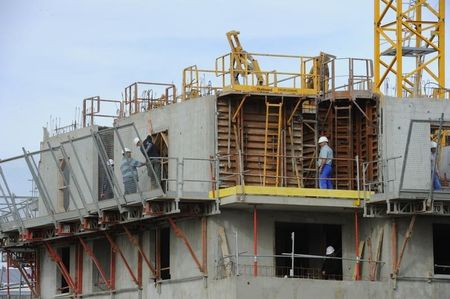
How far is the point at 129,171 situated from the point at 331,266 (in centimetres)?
863

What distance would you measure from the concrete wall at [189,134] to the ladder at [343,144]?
16.5 feet

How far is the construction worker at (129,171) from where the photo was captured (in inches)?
2407

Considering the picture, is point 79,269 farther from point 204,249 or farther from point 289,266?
point 289,266

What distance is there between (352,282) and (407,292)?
7.45ft

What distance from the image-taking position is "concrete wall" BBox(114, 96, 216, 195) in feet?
203

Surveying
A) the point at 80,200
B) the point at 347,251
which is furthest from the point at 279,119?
the point at 80,200

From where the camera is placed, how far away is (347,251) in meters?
62.2

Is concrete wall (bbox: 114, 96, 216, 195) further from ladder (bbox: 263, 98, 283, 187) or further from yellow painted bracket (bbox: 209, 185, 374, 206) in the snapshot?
ladder (bbox: 263, 98, 283, 187)

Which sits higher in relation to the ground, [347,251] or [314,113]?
[314,113]

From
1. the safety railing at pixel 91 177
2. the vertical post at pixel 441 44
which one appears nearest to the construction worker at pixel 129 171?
the safety railing at pixel 91 177

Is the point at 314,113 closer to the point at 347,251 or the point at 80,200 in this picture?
the point at 347,251

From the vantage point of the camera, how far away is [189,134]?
206ft

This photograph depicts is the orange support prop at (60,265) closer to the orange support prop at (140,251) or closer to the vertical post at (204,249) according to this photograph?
the orange support prop at (140,251)

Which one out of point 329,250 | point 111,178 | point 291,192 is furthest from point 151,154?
point 329,250
